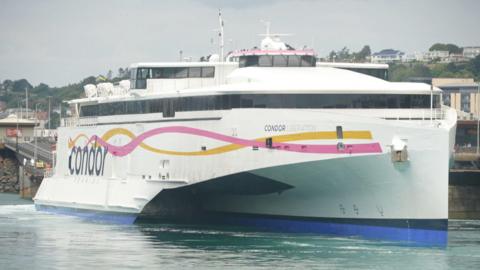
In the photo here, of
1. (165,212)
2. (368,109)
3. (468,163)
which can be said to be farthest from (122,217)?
(468,163)

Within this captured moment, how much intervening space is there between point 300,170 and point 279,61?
725 centimetres

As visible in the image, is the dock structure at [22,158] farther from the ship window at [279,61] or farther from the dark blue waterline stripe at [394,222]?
the dark blue waterline stripe at [394,222]

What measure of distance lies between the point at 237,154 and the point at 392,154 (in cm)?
611

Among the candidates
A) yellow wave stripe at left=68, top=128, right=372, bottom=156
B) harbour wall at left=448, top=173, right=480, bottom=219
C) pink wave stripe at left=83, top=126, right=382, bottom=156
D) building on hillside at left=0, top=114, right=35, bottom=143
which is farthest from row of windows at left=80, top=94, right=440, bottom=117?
building on hillside at left=0, top=114, right=35, bottom=143

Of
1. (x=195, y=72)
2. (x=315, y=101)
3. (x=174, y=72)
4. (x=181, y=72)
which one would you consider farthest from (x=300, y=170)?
(x=174, y=72)

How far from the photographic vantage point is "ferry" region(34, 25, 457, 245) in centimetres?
4231

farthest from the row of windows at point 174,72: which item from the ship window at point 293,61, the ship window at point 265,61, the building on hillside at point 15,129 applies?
the building on hillside at point 15,129

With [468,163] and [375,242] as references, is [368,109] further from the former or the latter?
[468,163]

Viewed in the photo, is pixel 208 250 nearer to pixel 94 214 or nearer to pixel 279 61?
pixel 279 61

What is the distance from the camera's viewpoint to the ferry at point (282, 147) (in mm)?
42312

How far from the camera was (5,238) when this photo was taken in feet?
160

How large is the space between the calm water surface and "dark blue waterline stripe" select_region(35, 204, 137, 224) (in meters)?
1.24

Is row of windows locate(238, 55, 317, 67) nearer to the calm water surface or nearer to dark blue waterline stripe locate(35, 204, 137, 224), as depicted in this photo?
the calm water surface

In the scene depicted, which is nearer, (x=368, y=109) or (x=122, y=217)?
(x=368, y=109)
